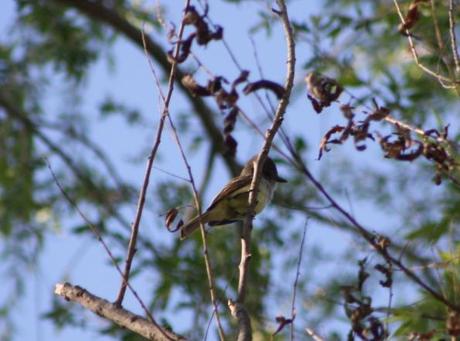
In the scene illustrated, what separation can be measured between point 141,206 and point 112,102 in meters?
7.34

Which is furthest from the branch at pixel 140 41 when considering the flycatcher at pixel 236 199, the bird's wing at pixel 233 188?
the bird's wing at pixel 233 188

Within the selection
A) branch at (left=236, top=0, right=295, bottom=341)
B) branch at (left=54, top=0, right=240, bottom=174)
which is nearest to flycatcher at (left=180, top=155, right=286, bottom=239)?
branch at (left=236, top=0, right=295, bottom=341)

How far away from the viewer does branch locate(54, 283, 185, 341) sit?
3814 mm

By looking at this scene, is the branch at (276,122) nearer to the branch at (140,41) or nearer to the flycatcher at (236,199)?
the flycatcher at (236,199)

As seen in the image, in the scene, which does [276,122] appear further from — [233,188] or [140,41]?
[140,41]

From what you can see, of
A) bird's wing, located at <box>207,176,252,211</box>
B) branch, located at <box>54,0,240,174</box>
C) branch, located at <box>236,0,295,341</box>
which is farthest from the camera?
branch, located at <box>54,0,240,174</box>

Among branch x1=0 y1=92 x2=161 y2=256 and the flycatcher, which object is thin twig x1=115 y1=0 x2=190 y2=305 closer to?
the flycatcher

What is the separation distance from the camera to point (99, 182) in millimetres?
10852

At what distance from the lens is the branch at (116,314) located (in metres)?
3.81

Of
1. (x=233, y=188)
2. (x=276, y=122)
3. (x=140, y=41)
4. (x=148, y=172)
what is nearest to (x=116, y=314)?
(x=148, y=172)

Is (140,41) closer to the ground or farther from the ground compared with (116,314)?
farther from the ground

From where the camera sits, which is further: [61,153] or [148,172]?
[61,153]

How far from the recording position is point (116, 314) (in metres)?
3.96

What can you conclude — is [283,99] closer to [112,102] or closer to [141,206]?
[141,206]
